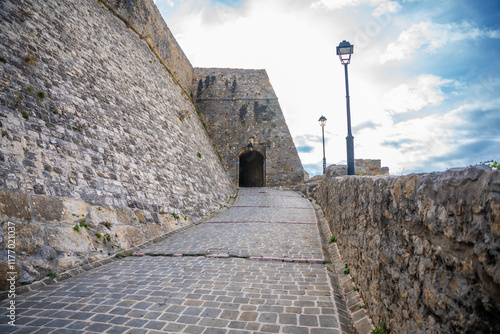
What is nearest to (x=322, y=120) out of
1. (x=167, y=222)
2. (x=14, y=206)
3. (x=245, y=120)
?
(x=245, y=120)

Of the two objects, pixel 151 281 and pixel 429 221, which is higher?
pixel 429 221

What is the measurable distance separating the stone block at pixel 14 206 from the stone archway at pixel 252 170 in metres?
19.7

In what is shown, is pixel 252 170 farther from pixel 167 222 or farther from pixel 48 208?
pixel 48 208

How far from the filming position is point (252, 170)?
25406 millimetres

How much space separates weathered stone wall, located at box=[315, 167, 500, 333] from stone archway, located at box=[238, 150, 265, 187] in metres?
21.0

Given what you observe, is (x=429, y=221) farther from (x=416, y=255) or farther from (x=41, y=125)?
(x=41, y=125)

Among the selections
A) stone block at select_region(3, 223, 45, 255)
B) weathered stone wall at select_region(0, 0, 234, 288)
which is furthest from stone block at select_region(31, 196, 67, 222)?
stone block at select_region(3, 223, 45, 255)

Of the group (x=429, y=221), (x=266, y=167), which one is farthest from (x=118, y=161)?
(x=266, y=167)

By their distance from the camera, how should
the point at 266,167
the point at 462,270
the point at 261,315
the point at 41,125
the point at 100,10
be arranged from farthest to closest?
the point at 266,167, the point at 100,10, the point at 41,125, the point at 261,315, the point at 462,270

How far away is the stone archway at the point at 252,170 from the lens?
24344mm

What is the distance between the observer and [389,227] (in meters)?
2.63

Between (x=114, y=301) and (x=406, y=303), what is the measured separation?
139 inches

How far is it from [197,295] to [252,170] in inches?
852

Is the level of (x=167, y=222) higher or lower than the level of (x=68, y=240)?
lower
